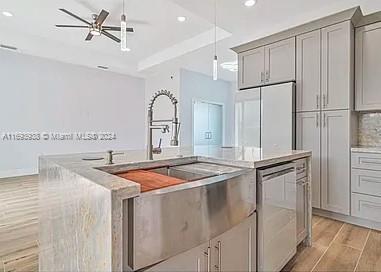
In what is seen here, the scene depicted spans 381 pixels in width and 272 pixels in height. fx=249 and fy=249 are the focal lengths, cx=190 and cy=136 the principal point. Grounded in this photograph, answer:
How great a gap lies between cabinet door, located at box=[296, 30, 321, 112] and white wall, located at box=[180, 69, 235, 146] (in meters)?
3.34

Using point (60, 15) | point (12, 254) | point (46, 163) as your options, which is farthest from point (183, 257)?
point (60, 15)

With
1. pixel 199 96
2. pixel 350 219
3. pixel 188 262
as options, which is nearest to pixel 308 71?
pixel 350 219

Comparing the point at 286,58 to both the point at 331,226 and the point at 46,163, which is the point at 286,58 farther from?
the point at 46,163

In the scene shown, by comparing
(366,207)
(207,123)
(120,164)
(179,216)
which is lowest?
(366,207)

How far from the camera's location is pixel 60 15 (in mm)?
4137

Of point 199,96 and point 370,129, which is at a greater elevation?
point 199,96

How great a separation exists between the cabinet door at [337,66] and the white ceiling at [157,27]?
0.32m

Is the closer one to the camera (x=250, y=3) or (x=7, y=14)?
(x=250, y=3)

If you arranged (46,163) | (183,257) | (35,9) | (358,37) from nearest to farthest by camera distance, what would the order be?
(183,257)
(46,163)
(358,37)
(35,9)

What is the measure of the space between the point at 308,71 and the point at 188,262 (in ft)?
10.6

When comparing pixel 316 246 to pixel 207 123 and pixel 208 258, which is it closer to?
pixel 208 258

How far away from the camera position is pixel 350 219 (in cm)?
301

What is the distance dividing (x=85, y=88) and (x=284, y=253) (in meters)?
6.13

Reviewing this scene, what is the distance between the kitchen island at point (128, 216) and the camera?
81cm
